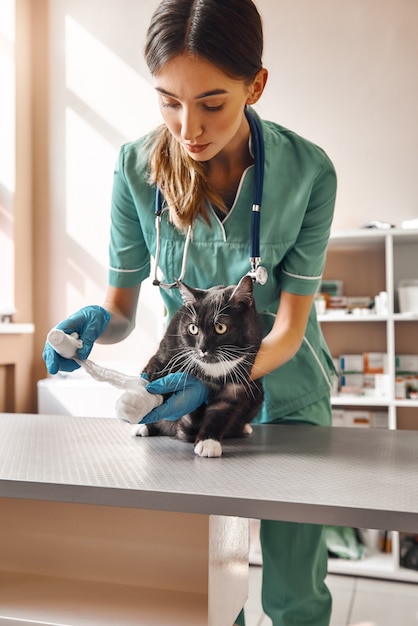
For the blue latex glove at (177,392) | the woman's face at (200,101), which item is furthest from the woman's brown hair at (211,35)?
the blue latex glove at (177,392)

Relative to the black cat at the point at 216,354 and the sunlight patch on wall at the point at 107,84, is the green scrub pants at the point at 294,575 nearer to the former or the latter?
the black cat at the point at 216,354

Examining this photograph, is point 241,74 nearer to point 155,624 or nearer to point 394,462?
point 394,462

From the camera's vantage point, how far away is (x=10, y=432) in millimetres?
1165

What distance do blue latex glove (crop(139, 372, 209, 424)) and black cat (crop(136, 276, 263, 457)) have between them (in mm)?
18

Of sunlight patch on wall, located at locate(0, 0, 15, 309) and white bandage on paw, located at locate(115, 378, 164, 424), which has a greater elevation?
sunlight patch on wall, located at locate(0, 0, 15, 309)

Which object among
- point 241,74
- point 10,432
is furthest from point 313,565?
point 241,74

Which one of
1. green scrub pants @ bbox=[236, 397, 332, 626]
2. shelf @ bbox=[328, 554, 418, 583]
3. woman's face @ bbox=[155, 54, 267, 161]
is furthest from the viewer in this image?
shelf @ bbox=[328, 554, 418, 583]

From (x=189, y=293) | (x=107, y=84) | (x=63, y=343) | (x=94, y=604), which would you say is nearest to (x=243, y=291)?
(x=189, y=293)

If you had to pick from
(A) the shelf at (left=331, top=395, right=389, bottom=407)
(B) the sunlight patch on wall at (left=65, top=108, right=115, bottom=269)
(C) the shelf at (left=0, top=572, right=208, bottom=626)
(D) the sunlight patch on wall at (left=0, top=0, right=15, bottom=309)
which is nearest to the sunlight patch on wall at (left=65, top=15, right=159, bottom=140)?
(B) the sunlight patch on wall at (left=65, top=108, right=115, bottom=269)

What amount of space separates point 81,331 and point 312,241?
49 centimetres

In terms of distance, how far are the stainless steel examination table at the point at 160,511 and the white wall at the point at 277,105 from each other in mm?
2285

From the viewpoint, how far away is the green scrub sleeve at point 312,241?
4.08 feet

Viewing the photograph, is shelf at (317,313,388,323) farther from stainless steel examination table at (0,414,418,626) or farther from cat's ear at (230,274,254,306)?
cat's ear at (230,274,254,306)

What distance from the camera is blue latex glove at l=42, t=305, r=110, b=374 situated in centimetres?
100
